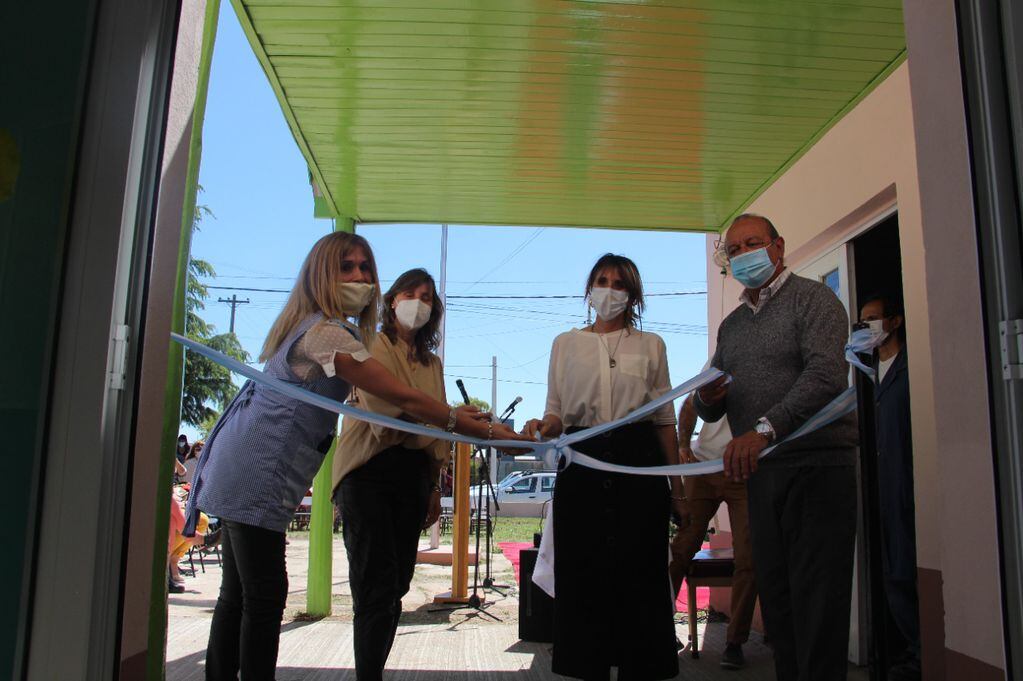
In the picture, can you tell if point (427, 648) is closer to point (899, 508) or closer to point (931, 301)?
point (899, 508)

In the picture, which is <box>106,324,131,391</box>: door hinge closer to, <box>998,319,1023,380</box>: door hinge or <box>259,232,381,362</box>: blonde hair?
<box>259,232,381,362</box>: blonde hair

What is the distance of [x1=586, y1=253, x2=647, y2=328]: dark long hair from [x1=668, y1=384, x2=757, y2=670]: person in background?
123 cm

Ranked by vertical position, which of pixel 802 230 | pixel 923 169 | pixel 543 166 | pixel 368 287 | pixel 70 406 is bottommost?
pixel 70 406

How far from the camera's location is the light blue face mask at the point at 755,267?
2.53 metres

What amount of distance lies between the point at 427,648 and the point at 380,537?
7.34ft

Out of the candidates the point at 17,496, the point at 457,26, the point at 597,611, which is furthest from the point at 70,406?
the point at 457,26

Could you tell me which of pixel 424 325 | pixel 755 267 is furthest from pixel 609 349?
pixel 424 325

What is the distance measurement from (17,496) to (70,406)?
18 cm

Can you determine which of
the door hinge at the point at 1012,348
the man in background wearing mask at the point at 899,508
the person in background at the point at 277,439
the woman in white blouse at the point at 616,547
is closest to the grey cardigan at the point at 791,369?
the woman in white blouse at the point at 616,547

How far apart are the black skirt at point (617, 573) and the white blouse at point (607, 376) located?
12 cm

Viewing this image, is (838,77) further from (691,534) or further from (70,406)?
(70,406)

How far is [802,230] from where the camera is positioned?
487cm

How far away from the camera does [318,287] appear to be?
2461 mm

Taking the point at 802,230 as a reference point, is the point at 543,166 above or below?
above
